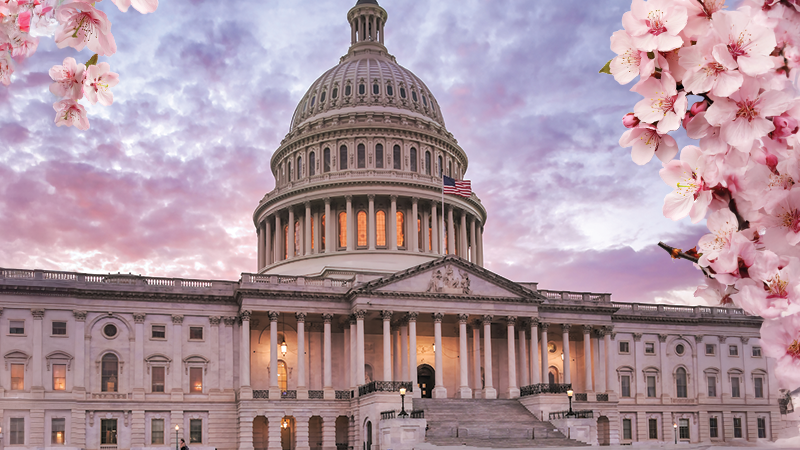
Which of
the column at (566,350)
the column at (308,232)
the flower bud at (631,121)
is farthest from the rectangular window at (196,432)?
the flower bud at (631,121)

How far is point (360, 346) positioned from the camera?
6562 cm

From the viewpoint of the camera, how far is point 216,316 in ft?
222

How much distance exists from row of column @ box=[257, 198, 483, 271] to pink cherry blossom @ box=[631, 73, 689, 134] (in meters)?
78.6

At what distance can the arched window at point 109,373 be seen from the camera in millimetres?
64188

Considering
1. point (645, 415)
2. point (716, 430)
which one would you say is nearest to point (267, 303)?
point (645, 415)

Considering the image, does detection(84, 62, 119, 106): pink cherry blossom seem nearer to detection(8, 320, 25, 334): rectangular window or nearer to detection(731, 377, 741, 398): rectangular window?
detection(8, 320, 25, 334): rectangular window

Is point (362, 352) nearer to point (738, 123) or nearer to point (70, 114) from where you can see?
point (70, 114)

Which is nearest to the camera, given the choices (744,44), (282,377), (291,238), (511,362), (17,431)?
(744,44)

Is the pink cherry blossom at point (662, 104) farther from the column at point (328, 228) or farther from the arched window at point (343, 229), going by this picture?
the arched window at point (343, 229)

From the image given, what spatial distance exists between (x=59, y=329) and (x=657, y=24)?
65.7 m

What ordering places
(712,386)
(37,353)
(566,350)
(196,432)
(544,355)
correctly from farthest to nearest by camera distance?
(712,386), (566,350), (544,355), (196,432), (37,353)

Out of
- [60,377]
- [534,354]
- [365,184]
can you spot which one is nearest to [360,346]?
[534,354]

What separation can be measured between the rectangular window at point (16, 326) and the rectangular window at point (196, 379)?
12817mm

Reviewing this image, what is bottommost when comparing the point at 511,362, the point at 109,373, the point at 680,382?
the point at 680,382
